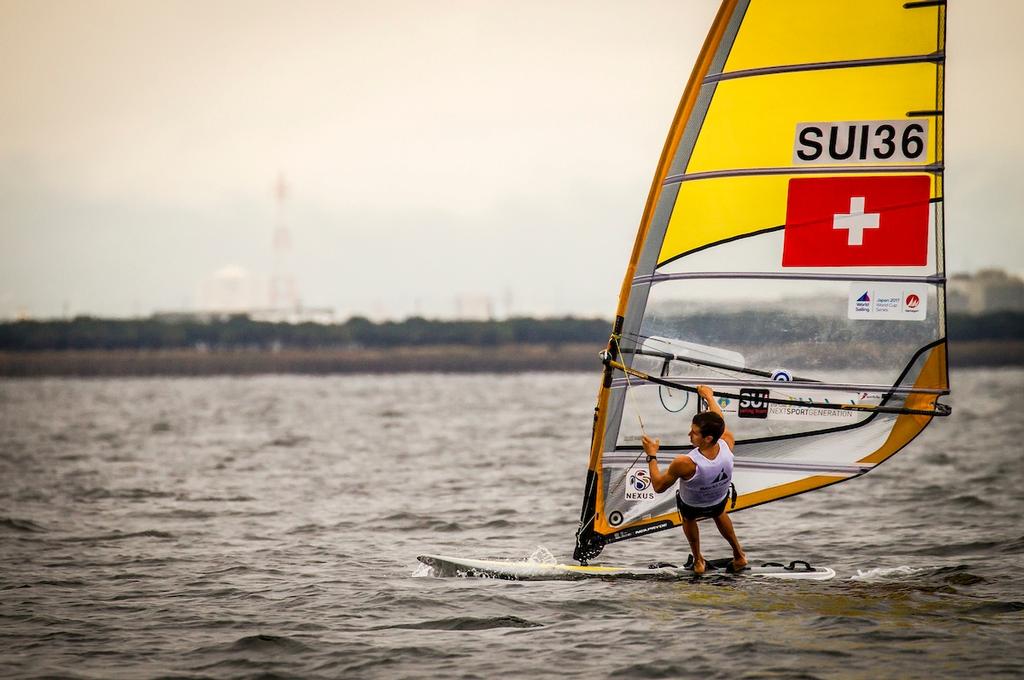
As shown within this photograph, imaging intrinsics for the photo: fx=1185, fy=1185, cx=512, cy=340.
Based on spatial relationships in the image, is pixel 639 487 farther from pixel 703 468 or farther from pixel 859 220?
pixel 859 220

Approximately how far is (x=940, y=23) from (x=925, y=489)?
10289 mm

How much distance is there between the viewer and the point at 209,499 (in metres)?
16.5

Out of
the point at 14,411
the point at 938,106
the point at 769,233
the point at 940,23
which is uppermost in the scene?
the point at 940,23

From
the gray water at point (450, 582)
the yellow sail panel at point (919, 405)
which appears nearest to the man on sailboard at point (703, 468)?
the gray water at point (450, 582)

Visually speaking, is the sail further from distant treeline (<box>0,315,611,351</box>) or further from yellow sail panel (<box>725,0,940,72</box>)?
distant treeline (<box>0,315,611,351</box>)

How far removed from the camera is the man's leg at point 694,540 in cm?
909

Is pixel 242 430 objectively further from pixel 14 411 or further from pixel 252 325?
pixel 252 325

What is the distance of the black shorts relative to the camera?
8.88 metres

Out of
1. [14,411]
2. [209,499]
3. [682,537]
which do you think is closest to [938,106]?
[682,537]

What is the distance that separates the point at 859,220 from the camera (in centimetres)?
880

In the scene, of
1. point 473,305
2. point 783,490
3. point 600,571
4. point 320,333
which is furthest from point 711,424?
point 473,305

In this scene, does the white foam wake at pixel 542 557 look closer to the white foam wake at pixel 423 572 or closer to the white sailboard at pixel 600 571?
the white sailboard at pixel 600 571

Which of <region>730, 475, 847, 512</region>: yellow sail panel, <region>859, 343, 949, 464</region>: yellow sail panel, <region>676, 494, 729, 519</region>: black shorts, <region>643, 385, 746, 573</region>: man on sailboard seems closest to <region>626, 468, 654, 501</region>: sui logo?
<region>643, 385, 746, 573</region>: man on sailboard

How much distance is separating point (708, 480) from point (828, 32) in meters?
3.39
